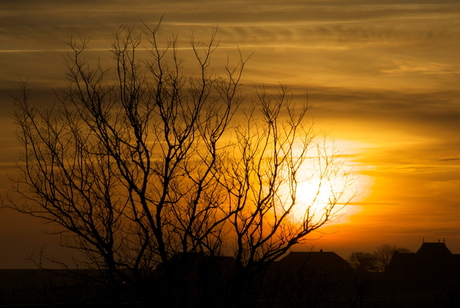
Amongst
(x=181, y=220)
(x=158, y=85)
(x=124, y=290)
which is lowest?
(x=124, y=290)

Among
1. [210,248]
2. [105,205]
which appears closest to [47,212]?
[105,205]

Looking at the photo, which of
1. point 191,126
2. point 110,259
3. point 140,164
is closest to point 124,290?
point 110,259

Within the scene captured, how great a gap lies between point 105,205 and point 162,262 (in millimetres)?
1318

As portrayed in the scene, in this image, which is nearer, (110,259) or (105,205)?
(110,259)

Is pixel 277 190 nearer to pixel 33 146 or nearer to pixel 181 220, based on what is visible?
pixel 181 220

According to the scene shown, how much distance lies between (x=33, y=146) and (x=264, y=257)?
13.2ft

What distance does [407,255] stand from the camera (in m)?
88.3

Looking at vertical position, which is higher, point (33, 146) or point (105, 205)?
point (33, 146)

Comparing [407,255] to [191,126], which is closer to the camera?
[191,126]

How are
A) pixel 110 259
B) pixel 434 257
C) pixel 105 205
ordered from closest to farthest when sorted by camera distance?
pixel 110 259, pixel 105 205, pixel 434 257

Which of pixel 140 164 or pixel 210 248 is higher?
pixel 140 164

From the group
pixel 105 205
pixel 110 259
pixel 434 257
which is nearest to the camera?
pixel 110 259

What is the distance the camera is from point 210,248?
33.2 ft

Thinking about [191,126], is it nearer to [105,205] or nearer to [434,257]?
[105,205]
